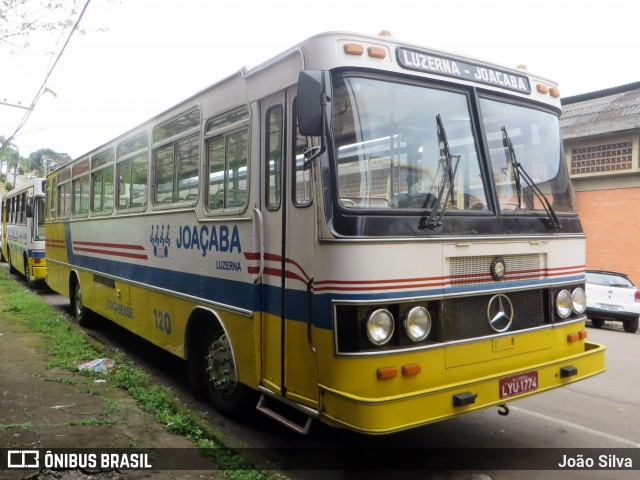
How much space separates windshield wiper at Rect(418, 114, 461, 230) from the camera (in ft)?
12.9

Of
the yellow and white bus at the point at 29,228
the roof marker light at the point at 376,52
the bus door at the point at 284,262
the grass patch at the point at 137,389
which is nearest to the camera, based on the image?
the roof marker light at the point at 376,52

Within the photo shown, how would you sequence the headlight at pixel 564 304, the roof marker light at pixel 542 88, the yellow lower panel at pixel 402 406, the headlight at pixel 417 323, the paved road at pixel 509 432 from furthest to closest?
1. the roof marker light at pixel 542 88
2. the headlight at pixel 564 304
3. the paved road at pixel 509 432
4. the headlight at pixel 417 323
5. the yellow lower panel at pixel 402 406

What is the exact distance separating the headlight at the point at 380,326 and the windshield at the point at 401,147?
71 centimetres

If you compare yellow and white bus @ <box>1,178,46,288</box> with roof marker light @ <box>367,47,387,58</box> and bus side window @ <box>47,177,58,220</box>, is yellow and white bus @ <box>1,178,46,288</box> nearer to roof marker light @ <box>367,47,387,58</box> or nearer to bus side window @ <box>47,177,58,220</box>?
bus side window @ <box>47,177,58,220</box>

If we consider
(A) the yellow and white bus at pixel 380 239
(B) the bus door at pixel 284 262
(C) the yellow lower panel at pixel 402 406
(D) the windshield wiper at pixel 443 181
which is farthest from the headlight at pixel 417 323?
(B) the bus door at pixel 284 262

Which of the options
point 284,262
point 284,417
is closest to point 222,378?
point 284,417

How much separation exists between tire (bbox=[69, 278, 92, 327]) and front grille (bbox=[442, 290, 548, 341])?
310 inches

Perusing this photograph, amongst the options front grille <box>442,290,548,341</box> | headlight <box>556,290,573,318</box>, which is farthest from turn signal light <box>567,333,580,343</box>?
front grille <box>442,290,548,341</box>

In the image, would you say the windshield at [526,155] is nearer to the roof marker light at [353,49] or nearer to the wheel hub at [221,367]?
the roof marker light at [353,49]

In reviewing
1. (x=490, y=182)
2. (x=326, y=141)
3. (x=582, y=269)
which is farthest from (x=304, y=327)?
(x=582, y=269)

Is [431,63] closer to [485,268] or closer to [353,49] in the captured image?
[353,49]

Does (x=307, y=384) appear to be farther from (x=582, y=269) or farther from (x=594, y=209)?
(x=594, y=209)

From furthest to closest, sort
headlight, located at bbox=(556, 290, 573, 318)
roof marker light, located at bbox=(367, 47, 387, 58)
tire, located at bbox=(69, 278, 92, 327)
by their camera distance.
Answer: tire, located at bbox=(69, 278, 92, 327) < headlight, located at bbox=(556, 290, 573, 318) < roof marker light, located at bbox=(367, 47, 387, 58)

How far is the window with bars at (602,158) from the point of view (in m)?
16.2
